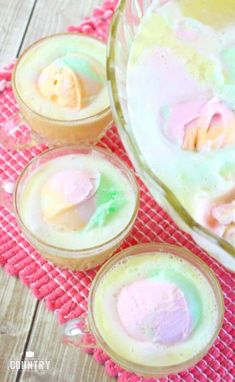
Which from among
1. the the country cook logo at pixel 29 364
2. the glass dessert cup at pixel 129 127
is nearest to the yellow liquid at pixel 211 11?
the glass dessert cup at pixel 129 127

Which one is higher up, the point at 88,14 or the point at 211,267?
the point at 88,14

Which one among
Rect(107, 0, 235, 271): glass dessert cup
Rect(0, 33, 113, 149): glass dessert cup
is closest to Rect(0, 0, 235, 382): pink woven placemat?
Rect(0, 33, 113, 149): glass dessert cup

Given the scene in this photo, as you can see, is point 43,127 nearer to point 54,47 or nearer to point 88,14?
point 54,47

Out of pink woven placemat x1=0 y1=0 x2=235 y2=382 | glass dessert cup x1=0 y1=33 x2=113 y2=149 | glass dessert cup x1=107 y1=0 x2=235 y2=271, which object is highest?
glass dessert cup x1=107 y1=0 x2=235 y2=271

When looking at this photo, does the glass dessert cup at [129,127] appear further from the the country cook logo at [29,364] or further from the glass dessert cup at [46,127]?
the the country cook logo at [29,364]

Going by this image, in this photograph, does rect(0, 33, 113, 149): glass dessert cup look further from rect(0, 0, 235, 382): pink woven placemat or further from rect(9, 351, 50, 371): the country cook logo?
rect(9, 351, 50, 371): the country cook logo

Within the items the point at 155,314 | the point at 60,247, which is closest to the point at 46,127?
the point at 60,247

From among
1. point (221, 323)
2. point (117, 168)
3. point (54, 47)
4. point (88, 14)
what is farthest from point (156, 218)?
point (88, 14)

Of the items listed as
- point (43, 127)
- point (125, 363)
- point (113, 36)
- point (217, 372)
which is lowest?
point (217, 372)
